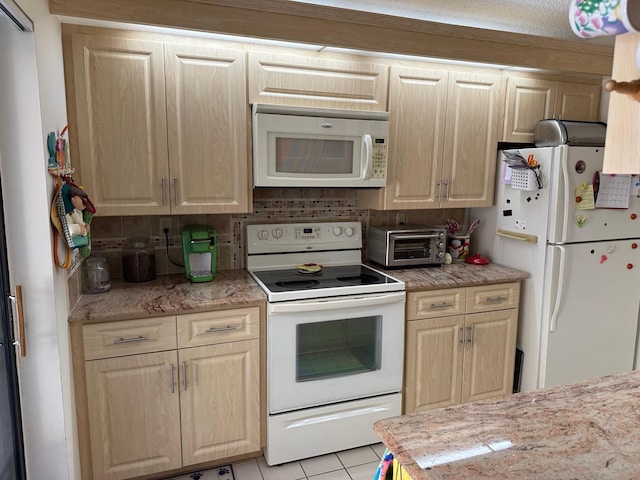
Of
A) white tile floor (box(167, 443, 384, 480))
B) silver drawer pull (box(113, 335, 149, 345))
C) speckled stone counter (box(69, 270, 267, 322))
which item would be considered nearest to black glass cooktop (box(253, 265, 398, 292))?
speckled stone counter (box(69, 270, 267, 322))

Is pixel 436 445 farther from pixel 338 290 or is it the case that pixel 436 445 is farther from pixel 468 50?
pixel 468 50

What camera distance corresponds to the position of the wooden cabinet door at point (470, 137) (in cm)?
264

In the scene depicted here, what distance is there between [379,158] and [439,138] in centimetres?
43

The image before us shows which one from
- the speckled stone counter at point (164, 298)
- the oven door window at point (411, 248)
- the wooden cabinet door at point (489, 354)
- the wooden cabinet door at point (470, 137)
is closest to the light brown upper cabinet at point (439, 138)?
the wooden cabinet door at point (470, 137)

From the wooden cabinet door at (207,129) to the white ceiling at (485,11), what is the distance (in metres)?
0.55

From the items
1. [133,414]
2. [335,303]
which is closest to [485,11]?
[335,303]

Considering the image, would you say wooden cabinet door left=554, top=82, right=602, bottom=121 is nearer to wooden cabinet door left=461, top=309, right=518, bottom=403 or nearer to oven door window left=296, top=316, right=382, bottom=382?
wooden cabinet door left=461, top=309, right=518, bottom=403

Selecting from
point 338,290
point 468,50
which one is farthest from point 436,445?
point 468,50

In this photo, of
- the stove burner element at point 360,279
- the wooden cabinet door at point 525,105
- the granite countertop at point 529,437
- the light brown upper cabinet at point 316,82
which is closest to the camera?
the granite countertop at point 529,437

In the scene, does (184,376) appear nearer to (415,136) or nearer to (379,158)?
(379,158)

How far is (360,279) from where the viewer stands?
246cm

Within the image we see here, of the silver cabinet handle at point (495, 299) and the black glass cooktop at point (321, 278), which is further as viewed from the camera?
the silver cabinet handle at point (495, 299)

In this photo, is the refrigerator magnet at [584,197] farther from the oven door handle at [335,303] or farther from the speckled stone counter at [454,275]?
the oven door handle at [335,303]

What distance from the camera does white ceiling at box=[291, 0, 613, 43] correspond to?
2209 mm
